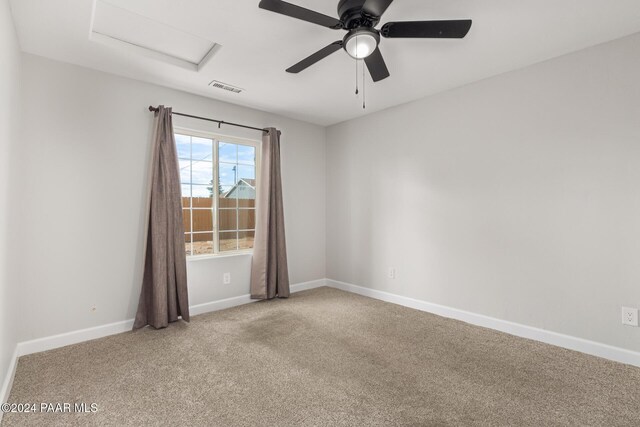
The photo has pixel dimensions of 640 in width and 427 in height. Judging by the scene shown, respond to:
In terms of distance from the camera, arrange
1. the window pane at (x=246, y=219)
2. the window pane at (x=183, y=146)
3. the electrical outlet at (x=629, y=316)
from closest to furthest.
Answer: the electrical outlet at (x=629, y=316) → the window pane at (x=183, y=146) → the window pane at (x=246, y=219)

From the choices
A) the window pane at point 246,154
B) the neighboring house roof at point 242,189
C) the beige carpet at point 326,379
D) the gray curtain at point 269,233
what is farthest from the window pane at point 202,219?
Answer: the beige carpet at point 326,379

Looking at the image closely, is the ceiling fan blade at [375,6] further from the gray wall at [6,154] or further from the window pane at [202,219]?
the window pane at [202,219]

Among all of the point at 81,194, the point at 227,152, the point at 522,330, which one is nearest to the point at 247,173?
the point at 227,152

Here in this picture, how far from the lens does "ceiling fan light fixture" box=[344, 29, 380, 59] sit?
1788 millimetres

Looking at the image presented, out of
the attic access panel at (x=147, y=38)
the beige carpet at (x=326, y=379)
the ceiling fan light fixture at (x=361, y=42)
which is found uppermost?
the attic access panel at (x=147, y=38)

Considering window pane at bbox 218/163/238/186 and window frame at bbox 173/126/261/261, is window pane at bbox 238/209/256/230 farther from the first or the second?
window pane at bbox 218/163/238/186

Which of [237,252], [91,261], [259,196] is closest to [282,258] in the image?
[237,252]

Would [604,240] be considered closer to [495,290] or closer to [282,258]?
[495,290]

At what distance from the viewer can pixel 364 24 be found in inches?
70.0

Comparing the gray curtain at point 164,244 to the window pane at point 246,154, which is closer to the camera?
the gray curtain at point 164,244

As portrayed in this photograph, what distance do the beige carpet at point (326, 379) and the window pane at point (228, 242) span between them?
99 cm

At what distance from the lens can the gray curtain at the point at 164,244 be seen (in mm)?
2951

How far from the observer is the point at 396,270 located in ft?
12.5

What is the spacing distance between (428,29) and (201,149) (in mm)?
2686
